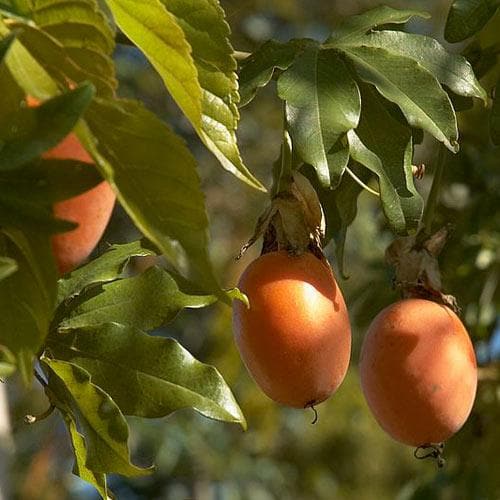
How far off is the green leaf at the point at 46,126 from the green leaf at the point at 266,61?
307 millimetres

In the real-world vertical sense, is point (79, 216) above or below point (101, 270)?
above

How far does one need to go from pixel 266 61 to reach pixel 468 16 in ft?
0.56

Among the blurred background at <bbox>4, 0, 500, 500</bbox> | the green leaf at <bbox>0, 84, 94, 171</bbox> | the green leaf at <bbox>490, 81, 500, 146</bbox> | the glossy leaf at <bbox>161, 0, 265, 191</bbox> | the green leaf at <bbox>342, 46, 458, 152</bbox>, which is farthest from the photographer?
the blurred background at <bbox>4, 0, 500, 500</bbox>

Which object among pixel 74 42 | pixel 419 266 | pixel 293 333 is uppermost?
pixel 74 42

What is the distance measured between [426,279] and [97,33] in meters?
0.43

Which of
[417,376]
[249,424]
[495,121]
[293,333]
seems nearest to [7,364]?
[293,333]

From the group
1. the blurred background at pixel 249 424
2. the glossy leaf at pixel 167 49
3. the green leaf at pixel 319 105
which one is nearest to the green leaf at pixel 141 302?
the green leaf at pixel 319 105

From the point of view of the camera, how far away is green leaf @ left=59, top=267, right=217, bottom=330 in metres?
0.84

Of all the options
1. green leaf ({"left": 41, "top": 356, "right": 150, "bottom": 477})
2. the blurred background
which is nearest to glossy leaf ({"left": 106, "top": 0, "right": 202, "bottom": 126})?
green leaf ({"left": 41, "top": 356, "right": 150, "bottom": 477})

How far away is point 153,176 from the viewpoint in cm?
59

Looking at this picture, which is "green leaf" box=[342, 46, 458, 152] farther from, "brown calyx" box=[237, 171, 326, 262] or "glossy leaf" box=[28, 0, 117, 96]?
"glossy leaf" box=[28, 0, 117, 96]

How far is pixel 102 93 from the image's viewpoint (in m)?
0.60

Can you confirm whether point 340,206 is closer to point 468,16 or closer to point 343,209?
point 343,209

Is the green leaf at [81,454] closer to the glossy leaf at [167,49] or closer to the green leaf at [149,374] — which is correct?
the green leaf at [149,374]
